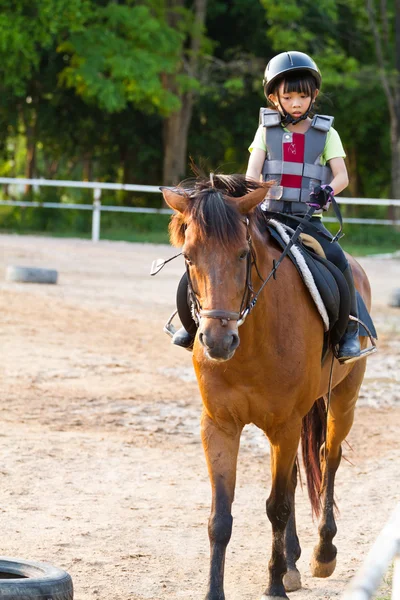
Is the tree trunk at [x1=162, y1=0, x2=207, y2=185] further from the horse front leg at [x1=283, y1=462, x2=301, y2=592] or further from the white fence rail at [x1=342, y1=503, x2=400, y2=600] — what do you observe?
the white fence rail at [x1=342, y1=503, x2=400, y2=600]

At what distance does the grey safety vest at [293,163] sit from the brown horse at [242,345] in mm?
534

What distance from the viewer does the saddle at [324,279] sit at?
524 centimetres

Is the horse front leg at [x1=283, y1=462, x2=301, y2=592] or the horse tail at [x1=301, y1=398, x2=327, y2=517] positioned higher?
the horse tail at [x1=301, y1=398, x2=327, y2=517]

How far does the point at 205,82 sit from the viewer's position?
32.7 metres

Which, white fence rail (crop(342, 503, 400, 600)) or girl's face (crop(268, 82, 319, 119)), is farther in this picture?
girl's face (crop(268, 82, 319, 119))

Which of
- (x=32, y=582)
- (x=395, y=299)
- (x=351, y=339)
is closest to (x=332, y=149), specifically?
(x=351, y=339)

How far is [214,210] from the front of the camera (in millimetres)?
4484

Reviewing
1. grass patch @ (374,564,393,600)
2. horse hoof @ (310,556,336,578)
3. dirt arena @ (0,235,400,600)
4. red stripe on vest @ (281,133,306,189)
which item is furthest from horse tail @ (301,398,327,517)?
red stripe on vest @ (281,133,306,189)

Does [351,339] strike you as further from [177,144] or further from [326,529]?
[177,144]

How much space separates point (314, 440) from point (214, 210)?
2.41 m

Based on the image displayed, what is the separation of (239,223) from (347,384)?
86.0 inches

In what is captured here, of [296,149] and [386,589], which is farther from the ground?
[296,149]

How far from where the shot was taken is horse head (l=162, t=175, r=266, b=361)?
4.28m

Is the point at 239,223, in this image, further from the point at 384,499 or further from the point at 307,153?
the point at 384,499
